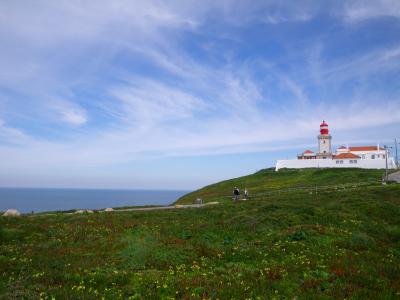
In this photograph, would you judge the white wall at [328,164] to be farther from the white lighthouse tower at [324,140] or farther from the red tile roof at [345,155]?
the white lighthouse tower at [324,140]

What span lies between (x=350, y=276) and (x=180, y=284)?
20.1 ft

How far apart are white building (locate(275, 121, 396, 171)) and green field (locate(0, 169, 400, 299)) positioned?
3455 inches

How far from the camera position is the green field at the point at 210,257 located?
40.4 ft

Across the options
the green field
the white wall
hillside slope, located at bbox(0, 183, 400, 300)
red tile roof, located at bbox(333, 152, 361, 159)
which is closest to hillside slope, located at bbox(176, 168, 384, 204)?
the white wall

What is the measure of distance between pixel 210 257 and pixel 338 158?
10766 centimetres

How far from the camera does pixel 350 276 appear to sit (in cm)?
1355

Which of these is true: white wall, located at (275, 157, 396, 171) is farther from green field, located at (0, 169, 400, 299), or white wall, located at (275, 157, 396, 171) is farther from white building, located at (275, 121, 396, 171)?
green field, located at (0, 169, 400, 299)

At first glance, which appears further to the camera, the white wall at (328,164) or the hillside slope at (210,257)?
the white wall at (328,164)

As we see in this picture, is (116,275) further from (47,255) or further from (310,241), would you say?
(310,241)

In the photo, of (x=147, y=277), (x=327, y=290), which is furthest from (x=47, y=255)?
(x=327, y=290)

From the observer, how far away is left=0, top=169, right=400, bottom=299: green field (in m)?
12.3

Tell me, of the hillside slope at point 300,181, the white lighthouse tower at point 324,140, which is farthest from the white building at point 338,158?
the hillside slope at point 300,181

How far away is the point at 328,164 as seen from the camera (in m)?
117

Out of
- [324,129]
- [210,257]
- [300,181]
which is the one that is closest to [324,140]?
[324,129]
